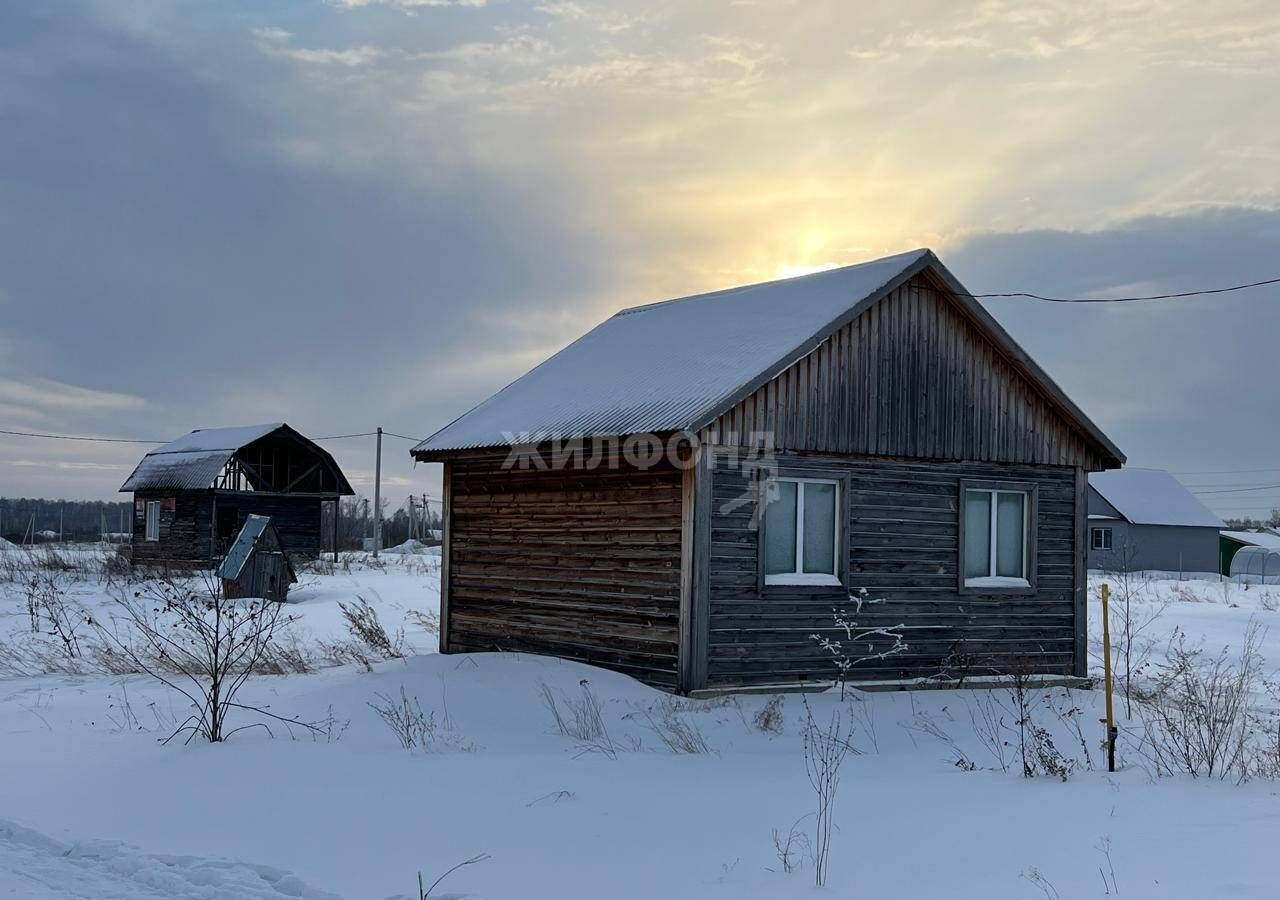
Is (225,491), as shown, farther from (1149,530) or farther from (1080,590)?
(1149,530)

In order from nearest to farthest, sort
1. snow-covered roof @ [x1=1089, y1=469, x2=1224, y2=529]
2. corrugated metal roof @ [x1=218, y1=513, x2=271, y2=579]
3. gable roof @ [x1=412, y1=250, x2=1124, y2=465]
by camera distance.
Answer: gable roof @ [x1=412, y1=250, x2=1124, y2=465] → corrugated metal roof @ [x1=218, y1=513, x2=271, y2=579] → snow-covered roof @ [x1=1089, y1=469, x2=1224, y2=529]

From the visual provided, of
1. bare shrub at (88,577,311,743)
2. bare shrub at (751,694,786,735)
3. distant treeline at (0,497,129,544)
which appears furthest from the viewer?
distant treeline at (0,497,129,544)

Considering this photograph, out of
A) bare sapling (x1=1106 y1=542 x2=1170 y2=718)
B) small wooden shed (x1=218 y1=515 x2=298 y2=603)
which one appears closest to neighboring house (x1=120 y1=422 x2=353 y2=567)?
small wooden shed (x1=218 y1=515 x2=298 y2=603)

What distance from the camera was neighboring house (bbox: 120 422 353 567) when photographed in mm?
38656

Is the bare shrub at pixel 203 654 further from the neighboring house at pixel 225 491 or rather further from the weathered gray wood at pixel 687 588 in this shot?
the neighboring house at pixel 225 491

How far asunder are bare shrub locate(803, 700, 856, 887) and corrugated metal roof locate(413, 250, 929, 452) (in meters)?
3.35

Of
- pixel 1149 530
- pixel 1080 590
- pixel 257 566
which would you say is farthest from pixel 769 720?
pixel 1149 530

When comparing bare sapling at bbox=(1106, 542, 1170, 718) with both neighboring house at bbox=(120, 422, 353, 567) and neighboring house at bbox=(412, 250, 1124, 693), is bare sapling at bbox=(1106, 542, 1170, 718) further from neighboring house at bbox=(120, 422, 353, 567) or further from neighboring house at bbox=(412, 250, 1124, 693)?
neighboring house at bbox=(120, 422, 353, 567)

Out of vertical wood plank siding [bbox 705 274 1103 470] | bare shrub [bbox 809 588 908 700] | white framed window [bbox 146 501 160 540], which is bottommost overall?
bare shrub [bbox 809 588 908 700]

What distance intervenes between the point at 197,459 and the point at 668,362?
2860cm

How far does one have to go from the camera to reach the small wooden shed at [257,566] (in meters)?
25.8

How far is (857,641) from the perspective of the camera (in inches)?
553

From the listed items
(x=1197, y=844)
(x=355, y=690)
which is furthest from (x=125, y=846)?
(x=1197, y=844)

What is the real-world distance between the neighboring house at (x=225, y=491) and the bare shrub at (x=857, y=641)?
2773 centimetres
